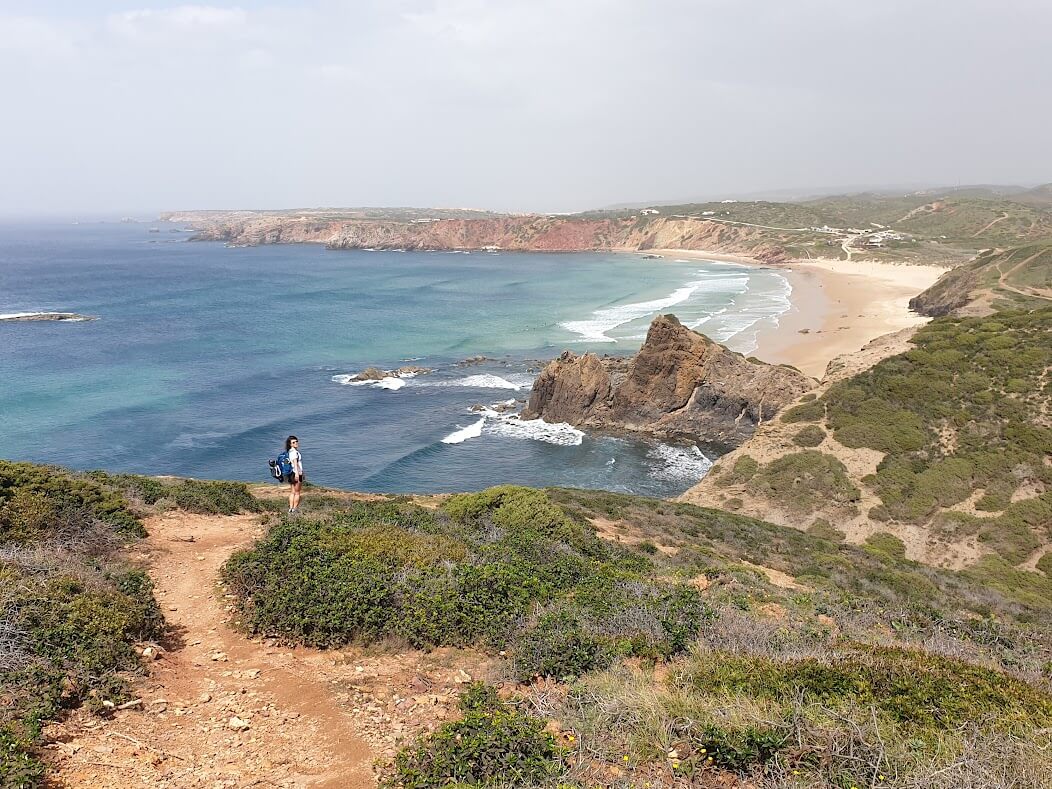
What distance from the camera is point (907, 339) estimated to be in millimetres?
33781

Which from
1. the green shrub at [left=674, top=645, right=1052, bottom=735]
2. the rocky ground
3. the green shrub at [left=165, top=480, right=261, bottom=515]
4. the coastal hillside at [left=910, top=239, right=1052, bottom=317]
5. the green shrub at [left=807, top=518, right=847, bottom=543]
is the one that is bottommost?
the green shrub at [left=807, top=518, right=847, bottom=543]

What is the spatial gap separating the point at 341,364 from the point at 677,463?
33.7 meters

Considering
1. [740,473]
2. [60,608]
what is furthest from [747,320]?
[60,608]

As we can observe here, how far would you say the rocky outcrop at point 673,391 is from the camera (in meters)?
37.3

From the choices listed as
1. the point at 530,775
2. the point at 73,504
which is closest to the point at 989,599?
the point at 530,775

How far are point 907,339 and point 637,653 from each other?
3336cm

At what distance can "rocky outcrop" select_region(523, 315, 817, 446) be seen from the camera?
123 ft

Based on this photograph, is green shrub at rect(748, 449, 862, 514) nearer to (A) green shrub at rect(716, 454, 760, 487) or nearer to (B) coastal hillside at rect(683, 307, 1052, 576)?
(B) coastal hillside at rect(683, 307, 1052, 576)

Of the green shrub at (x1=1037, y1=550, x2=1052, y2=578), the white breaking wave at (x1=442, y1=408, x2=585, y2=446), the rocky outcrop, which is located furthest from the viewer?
the white breaking wave at (x1=442, y1=408, x2=585, y2=446)

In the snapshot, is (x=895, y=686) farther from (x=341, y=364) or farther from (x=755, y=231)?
(x=755, y=231)

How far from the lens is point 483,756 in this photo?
5211 millimetres

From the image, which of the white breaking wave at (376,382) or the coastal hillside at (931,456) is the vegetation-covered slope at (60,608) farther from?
the white breaking wave at (376,382)

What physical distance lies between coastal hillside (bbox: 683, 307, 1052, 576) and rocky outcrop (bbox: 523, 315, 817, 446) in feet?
17.4

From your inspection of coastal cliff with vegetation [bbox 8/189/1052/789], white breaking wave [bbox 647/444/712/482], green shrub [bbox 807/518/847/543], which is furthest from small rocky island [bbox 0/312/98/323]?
green shrub [bbox 807/518/847/543]
